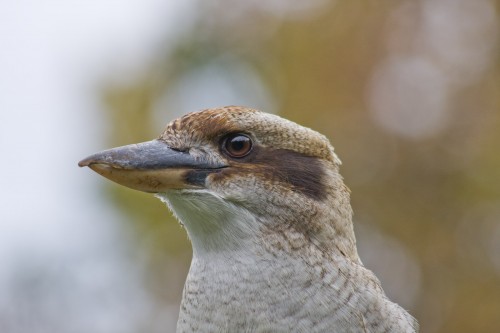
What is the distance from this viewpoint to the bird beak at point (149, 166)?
4734mm

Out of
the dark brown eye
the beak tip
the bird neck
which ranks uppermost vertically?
the dark brown eye

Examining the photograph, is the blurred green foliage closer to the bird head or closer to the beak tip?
the bird head

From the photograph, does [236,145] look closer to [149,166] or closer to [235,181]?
[235,181]

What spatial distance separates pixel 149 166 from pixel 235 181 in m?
0.46

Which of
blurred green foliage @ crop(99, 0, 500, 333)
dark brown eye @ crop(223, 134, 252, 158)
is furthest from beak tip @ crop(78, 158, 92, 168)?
blurred green foliage @ crop(99, 0, 500, 333)

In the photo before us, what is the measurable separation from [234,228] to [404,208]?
8.71 m

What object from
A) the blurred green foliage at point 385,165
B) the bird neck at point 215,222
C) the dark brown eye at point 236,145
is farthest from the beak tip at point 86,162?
the blurred green foliage at point 385,165

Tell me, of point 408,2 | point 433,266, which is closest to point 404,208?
point 433,266

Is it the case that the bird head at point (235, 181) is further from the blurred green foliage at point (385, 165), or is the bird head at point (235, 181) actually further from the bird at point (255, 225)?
the blurred green foliage at point (385, 165)

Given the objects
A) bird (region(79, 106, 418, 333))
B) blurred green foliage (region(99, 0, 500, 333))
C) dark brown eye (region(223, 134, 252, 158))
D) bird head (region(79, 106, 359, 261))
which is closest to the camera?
bird (region(79, 106, 418, 333))

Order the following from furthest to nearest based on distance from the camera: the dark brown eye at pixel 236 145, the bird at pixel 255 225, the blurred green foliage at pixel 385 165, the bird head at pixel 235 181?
the blurred green foliage at pixel 385 165 → the dark brown eye at pixel 236 145 → the bird head at pixel 235 181 → the bird at pixel 255 225

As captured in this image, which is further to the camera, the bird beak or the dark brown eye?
the dark brown eye

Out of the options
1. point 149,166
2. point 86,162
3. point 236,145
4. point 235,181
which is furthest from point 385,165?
point 86,162

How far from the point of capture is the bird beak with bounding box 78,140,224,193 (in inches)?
186
